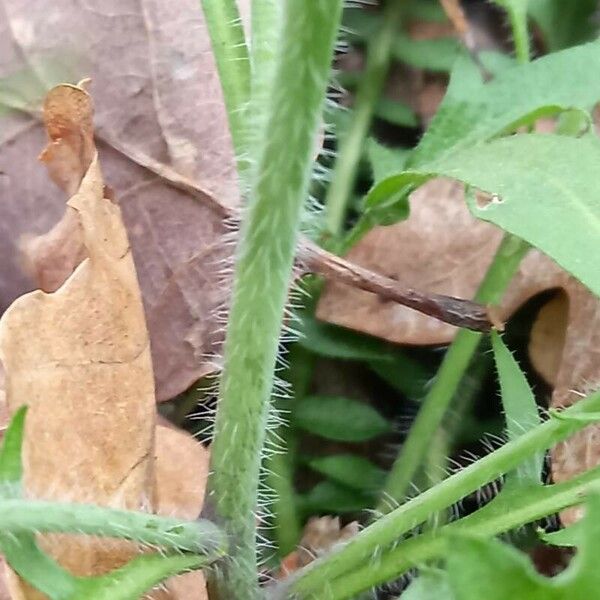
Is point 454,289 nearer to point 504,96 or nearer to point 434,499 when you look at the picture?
point 504,96

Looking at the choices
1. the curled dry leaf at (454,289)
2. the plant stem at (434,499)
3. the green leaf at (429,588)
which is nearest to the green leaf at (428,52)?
the curled dry leaf at (454,289)

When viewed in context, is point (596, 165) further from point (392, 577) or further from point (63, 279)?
point (63, 279)

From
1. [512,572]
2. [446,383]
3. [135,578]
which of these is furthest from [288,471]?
[512,572]

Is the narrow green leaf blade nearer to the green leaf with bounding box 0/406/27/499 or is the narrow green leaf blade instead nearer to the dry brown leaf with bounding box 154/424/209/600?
the green leaf with bounding box 0/406/27/499

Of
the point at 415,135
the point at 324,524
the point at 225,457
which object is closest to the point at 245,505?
the point at 225,457

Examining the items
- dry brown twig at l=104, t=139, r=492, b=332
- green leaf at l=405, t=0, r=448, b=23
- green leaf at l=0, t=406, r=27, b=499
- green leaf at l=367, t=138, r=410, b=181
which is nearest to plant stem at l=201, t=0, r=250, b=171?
dry brown twig at l=104, t=139, r=492, b=332

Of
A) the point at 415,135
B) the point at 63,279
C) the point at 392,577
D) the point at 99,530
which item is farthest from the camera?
the point at 415,135

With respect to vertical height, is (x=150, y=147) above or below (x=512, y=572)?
above

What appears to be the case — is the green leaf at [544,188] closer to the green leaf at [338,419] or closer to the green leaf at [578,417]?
the green leaf at [578,417]
